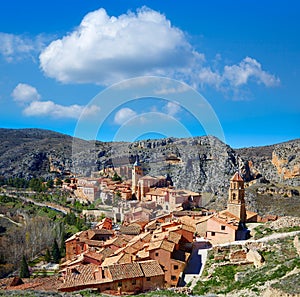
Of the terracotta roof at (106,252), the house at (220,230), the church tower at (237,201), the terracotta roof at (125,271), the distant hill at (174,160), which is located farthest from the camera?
the distant hill at (174,160)

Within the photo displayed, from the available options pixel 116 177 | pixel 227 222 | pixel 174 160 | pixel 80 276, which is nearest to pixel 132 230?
pixel 227 222

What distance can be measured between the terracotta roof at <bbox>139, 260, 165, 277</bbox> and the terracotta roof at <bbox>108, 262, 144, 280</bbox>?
12.1 inches

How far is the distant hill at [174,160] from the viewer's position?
3881 cm

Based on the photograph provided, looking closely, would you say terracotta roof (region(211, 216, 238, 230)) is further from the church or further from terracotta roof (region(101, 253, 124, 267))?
terracotta roof (region(101, 253, 124, 267))

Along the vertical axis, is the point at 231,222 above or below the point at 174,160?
below

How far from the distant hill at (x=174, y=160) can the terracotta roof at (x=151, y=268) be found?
1795 cm

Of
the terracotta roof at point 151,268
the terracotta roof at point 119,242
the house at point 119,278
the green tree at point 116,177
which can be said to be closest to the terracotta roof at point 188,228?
the terracotta roof at point 119,242

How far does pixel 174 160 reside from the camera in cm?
4081

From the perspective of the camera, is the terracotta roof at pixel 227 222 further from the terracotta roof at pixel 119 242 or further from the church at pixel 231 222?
the terracotta roof at pixel 119 242

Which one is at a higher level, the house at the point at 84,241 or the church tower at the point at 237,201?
the church tower at the point at 237,201

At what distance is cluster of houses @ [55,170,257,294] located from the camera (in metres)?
14.6

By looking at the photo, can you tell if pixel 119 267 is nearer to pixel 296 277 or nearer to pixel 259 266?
pixel 259 266

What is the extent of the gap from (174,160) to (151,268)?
2563 centimetres

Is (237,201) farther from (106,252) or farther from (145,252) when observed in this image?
(106,252)
